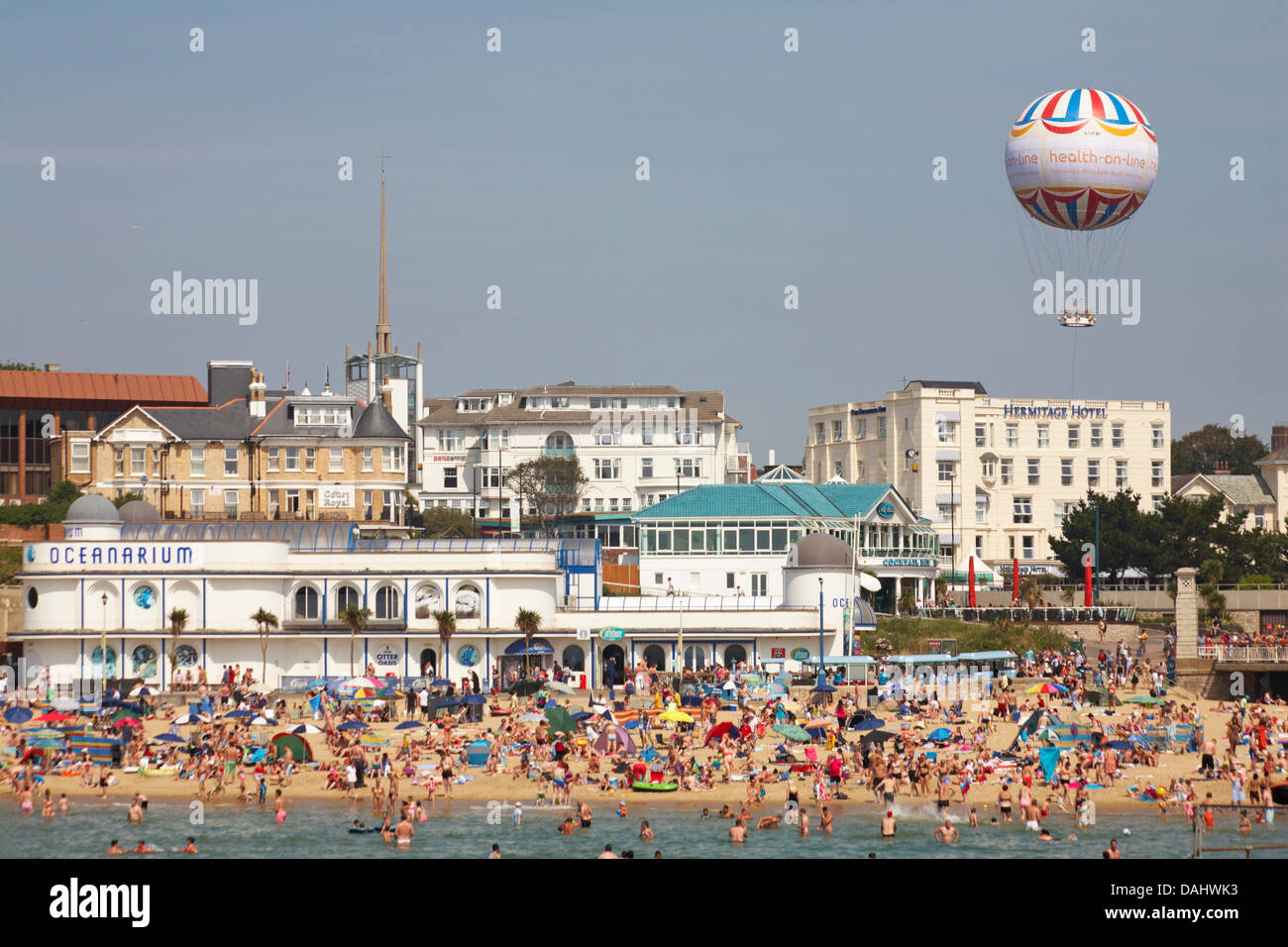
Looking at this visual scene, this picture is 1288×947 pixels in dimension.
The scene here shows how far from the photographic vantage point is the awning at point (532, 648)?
182 ft

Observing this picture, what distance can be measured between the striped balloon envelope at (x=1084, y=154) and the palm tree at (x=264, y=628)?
30.9 m

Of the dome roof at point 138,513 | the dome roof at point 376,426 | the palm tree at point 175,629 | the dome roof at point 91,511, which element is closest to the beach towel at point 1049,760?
the palm tree at point 175,629

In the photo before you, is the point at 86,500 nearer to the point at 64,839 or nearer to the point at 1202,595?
the point at 64,839

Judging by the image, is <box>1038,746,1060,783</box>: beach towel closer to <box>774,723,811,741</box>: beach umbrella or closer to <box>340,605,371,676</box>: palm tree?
<box>774,723,811,741</box>: beach umbrella

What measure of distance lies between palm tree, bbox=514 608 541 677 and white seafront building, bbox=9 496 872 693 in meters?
0.64

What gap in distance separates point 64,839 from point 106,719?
32.2 ft

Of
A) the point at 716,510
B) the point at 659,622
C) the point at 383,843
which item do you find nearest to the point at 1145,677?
the point at 659,622

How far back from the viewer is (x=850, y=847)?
3472cm

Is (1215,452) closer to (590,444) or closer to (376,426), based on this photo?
(590,444)

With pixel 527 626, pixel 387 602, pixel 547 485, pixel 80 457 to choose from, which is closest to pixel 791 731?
pixel 527 626

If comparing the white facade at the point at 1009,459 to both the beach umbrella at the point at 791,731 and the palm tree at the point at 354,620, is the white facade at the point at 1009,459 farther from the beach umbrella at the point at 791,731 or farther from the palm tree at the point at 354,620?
the beach umbrella at the point at 791,731

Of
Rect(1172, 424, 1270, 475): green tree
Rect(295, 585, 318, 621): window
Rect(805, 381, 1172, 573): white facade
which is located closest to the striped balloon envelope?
Rect(295, 585, 318, 621): window

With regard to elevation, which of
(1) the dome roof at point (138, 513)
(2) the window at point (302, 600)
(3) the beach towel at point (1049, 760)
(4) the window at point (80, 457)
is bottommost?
(3) the beach towel at point (1049, 760)
